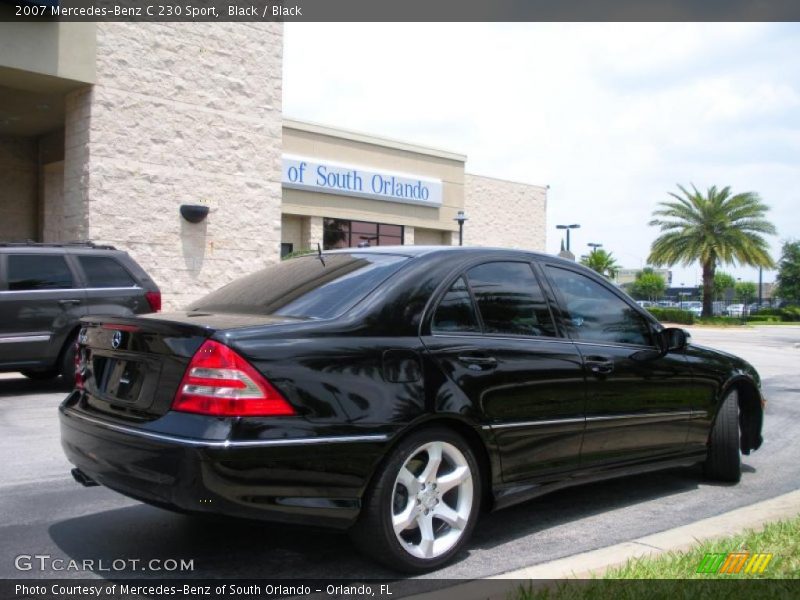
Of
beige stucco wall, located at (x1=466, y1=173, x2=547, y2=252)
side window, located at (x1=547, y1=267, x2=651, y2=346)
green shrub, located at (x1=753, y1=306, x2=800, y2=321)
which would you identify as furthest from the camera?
green shrub, located at (x1=753, y1=306, x2=800, y2=321)

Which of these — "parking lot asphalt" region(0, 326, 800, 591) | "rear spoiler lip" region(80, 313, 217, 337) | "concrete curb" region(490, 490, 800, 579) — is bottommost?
"parking lot asphalt" region(0, 326, 800, 591)

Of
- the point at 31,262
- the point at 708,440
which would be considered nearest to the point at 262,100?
the point at 31,262

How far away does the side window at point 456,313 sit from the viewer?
4180mm

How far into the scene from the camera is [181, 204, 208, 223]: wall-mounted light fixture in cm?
1617

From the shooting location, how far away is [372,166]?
97.9 ft

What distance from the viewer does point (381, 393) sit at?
3738mm

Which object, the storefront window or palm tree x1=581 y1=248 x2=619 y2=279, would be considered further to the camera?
palm tree x1=581 y1=248 x2=619 y2=279

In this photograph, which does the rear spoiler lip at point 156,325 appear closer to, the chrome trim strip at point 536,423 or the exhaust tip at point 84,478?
the exhaust tip at point 84,478

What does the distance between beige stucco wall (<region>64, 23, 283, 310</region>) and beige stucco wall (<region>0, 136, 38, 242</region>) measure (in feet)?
12.1

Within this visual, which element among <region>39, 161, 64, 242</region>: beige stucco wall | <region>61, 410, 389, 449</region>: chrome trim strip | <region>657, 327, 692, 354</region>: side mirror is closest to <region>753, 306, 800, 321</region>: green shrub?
<region>39, 161, 64, 242</region>: beige stucco wall

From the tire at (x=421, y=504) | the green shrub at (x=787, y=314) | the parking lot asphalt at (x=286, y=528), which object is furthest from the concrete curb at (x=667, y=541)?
the green shrub at (x=787, y=314)

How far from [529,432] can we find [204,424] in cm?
179

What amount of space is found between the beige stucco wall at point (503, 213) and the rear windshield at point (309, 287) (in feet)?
94.6

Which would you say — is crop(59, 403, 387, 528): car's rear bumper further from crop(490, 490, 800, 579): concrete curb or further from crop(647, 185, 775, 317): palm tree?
crop(647, 185, 775, 317): palm tree
